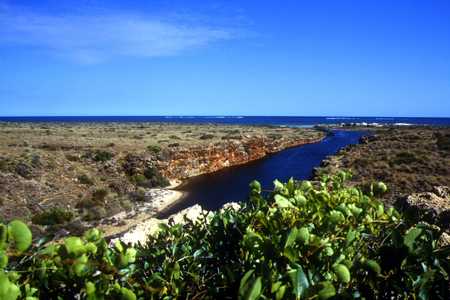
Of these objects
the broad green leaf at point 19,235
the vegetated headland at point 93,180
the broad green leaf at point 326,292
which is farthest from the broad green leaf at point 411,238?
the vegetated headland at point 93,180

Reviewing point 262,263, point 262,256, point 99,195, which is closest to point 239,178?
point 99,195

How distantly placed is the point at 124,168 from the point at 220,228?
30.9m

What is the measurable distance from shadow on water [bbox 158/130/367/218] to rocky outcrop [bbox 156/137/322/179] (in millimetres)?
1144

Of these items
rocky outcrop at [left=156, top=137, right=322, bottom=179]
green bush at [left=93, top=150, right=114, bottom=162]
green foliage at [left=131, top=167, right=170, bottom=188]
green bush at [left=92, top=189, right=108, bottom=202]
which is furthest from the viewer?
rocky outcrop at [left=156, top=137, right=322, bottom=179]

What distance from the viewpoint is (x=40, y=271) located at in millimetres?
1952

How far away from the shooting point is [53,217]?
2053 centimetres

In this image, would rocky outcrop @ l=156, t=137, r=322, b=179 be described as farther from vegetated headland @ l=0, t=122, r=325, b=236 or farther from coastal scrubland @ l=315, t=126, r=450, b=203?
coastal scrubland @ l=315, t=126, r=450, b=203

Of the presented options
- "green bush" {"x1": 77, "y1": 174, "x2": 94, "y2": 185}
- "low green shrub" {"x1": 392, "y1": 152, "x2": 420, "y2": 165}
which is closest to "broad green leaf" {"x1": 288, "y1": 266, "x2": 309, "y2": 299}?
"green bush" {"x1": 77, "y1": 174, "x2": 94, "y2": 185}

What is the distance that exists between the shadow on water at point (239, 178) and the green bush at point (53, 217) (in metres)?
4.97

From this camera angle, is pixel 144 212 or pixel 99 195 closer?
pixel 144 212

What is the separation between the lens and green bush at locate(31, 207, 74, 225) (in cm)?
1995

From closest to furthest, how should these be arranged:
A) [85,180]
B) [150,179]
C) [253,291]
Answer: [253,291] → [85,180] → [150,179]

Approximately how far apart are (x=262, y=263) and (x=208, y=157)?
3764cm

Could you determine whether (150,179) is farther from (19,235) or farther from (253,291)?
(253,291)
